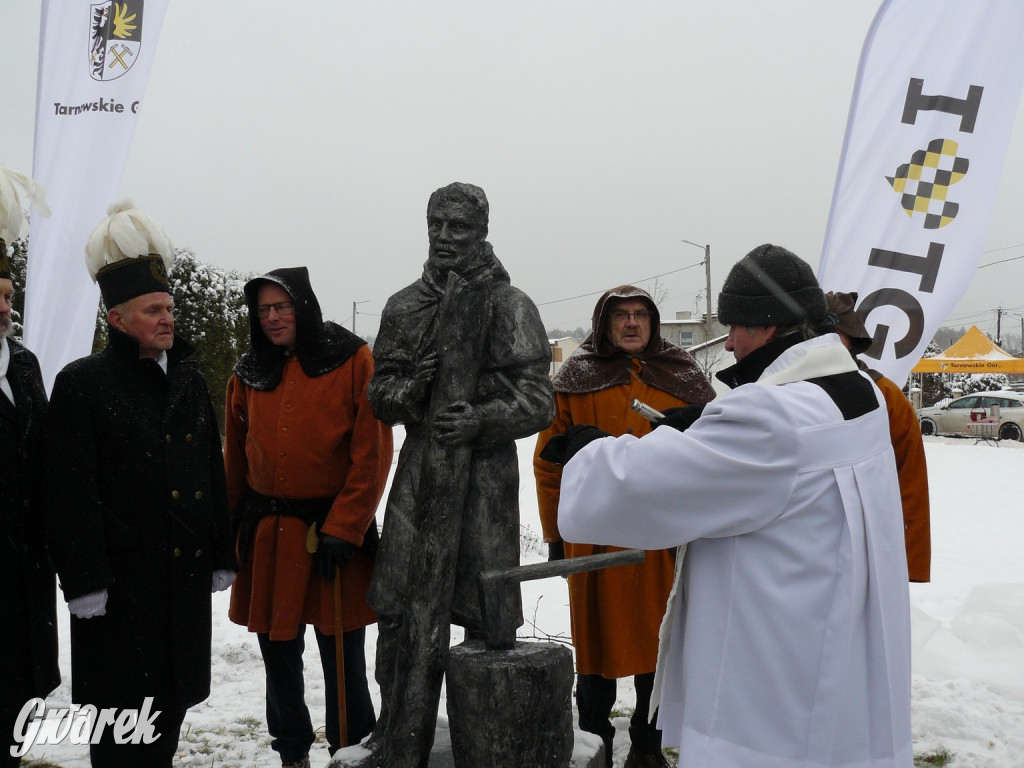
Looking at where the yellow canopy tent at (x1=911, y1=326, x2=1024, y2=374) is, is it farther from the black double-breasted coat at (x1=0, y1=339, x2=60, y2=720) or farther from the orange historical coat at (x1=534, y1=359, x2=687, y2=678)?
the black double-breasted coat at (x1=0, y1=339, x2=60, y2=720)

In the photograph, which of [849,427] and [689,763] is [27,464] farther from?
[849,427]

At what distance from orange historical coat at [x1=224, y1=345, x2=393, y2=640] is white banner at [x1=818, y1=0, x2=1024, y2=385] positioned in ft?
8.20

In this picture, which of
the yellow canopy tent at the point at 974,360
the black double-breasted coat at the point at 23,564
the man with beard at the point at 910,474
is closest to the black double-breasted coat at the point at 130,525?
the black double-breasted coat at the point at 23,564

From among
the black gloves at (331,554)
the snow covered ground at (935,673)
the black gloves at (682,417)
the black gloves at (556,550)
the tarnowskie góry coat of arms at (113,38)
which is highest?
the tarnowskie góry coat of arms at (113,38)

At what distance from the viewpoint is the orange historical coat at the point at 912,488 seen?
348 centimetres

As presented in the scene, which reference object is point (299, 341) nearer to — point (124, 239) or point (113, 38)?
point (124, 239)

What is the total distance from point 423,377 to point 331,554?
933 millimetres

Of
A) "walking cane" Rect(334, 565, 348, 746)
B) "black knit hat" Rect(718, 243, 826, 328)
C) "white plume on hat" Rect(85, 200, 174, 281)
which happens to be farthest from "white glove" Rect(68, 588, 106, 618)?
"black knit hat" Rect(718, 243, 826, 328)

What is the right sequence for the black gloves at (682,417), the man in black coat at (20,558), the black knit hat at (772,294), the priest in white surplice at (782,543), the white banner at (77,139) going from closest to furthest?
the priest in white surplice at (782,543), the black knit hat at (772,294), the black gloves at (682,417), the man in black coat at (20,558), the white banner at (77,139)

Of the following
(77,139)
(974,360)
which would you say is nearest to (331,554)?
(77,139)

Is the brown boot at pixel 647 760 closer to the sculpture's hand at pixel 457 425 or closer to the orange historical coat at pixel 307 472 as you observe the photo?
the orange historical coat at pixel 307 472

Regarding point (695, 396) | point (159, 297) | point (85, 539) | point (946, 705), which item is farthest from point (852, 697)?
point (946, 705)

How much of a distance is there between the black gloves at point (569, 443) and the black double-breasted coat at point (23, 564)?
6.06 feet

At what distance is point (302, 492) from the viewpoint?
3.42 m
